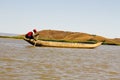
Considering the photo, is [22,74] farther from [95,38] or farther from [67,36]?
[67,36]

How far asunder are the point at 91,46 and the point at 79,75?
31031mm

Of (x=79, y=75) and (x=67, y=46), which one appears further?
(x=67, y=46)

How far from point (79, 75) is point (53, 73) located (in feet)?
3.43

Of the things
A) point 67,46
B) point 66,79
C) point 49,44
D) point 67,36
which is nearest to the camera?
point 66,79

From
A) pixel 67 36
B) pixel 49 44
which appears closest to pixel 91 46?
pixel 49 44

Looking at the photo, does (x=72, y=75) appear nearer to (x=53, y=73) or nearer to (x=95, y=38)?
(x=53, y=73)

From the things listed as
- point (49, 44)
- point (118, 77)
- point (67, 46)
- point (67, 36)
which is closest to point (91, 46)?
point (67, 46)

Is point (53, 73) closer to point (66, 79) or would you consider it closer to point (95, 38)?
point (66, 79)

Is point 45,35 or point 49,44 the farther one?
point 45,35

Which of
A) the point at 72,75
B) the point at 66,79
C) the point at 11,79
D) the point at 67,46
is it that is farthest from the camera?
the point at 67,46

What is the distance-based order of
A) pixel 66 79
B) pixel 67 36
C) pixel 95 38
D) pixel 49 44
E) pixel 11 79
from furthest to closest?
pixel 67 36 → pixel 95 38 → pixel 49 44 → pixel 66 79 → pixel 11 79

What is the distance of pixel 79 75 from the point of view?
494 inches

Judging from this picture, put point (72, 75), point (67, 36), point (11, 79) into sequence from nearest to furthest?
point (11, 79), point (72, 75), point (67, 36)

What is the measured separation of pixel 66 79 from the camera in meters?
11.3
